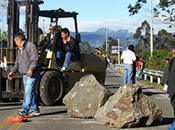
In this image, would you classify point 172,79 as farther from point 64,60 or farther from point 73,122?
point 64,60

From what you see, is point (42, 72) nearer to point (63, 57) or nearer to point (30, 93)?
point (63, 57)

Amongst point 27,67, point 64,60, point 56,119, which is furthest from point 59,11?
point 56,119

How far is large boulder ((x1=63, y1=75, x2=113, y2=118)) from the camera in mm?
7524

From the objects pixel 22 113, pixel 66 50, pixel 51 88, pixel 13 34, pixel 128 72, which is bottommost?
pixel 22 113

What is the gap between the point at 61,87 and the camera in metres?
10.2

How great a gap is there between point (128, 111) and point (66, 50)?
15.6 ft

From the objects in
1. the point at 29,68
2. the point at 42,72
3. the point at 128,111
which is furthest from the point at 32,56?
the point at 128,111

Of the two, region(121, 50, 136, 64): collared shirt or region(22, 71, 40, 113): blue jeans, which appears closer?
region(22, 71, 40, 113): blue jeans

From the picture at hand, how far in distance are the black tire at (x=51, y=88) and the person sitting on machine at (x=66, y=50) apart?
0.55m

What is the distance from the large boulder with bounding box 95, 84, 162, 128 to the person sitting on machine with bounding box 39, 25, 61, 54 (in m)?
4.07

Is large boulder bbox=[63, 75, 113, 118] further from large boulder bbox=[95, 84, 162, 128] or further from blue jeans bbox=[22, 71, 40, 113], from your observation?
blue jeans bbox=[22, 71, 40, 113]

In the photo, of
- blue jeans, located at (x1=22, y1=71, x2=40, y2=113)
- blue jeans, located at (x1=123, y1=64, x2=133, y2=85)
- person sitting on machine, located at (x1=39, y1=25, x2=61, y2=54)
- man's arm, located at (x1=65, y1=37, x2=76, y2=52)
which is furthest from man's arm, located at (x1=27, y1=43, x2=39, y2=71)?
blue jeans, located at (x1=123, y1=64, x2=133, y2=85)

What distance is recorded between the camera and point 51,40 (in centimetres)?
1061

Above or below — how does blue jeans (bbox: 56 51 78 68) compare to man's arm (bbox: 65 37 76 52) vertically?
below
